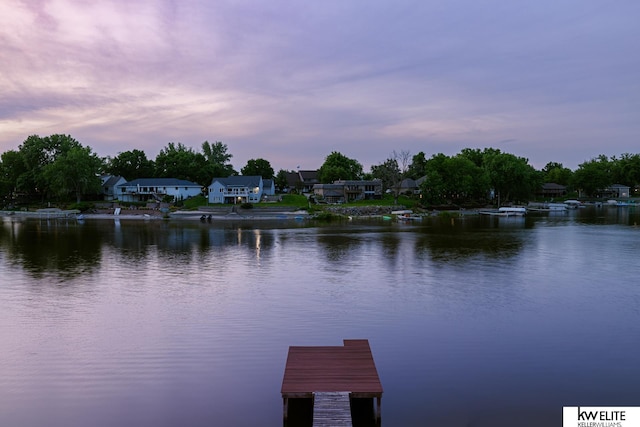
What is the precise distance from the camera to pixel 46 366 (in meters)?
14.6

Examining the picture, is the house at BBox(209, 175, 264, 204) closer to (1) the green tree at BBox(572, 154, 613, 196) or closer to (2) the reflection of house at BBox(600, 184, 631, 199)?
(1) the green tree at BBox(572, 154, 613, 196)

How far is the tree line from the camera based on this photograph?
101 meters

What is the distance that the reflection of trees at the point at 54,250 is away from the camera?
32.8 m

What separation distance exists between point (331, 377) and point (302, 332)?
6373 millimetres

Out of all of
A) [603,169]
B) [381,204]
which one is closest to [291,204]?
[381,204]

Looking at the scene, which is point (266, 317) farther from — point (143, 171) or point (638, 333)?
point (143, 171)

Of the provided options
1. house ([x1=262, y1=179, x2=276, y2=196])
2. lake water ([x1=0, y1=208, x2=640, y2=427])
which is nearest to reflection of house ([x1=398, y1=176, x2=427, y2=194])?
house ([x1=262, y1=179, x2=276, y2=196])

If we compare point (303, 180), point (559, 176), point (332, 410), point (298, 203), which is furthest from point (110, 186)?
point (559, 176)

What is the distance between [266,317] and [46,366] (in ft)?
27.0

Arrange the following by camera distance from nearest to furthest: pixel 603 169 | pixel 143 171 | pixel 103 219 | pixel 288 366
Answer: pixel 288 366
pixel 103 219
pixel 143 171
pixel 603 169

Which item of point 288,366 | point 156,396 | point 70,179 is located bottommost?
point 156,396

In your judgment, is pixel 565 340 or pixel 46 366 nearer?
pixel 46 366

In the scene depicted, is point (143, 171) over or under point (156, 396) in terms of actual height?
over

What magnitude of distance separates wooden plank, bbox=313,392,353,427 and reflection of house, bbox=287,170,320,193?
394ft
